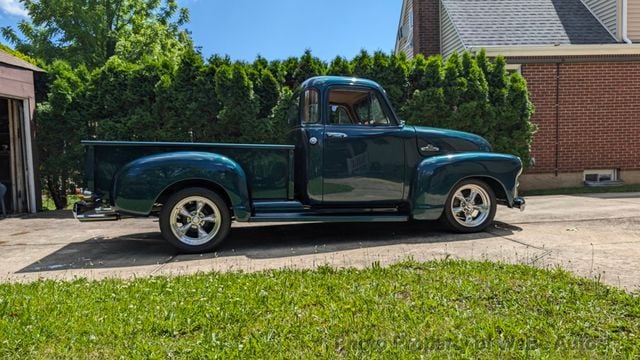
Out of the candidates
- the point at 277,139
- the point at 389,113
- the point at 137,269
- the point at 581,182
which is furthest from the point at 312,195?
the point at 581,182

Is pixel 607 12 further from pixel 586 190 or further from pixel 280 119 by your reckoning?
pixel 280 119

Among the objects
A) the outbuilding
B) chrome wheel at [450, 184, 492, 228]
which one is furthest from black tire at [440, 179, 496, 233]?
the outbuilding

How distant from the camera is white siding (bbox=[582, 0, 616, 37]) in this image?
12.2 metres

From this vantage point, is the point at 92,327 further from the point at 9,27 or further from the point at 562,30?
the point at 9,27

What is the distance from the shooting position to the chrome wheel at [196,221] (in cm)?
500

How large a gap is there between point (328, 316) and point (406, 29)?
16.6 metres

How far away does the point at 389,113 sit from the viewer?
568 cm

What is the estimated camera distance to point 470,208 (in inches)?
228

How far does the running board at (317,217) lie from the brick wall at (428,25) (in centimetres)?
1086

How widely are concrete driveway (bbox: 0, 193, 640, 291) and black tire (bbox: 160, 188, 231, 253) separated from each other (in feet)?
0.56

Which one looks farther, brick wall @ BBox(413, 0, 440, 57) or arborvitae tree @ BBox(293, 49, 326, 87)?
brick wall @ BBox(413, 0, 440, 57)

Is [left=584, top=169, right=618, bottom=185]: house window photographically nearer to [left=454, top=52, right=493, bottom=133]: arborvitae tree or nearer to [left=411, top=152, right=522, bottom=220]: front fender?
[left=454, top=52, right=493, bottom=133]: arborvitae tree

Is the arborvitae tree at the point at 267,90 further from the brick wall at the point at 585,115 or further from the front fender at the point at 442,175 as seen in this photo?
the brick wall at the point at 585,115

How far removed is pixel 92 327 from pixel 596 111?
1211 cm
